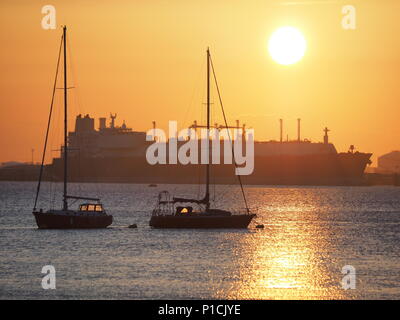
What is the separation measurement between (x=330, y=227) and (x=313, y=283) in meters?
34.8

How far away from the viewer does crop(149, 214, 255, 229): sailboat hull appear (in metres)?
52.8

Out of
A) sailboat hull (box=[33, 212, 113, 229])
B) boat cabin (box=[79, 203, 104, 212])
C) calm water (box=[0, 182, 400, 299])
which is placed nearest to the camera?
calm water (box=[0, 182, 400, 299])

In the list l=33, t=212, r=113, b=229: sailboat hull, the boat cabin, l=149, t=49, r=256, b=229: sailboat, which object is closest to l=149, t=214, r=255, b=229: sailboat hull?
l=149, t=49, r=256, b=229: sailboat

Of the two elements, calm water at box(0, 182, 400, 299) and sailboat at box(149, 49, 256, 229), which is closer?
calm water at box(0, 182, 400, 299)

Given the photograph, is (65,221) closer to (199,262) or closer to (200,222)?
(200,222)

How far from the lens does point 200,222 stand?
173 ft

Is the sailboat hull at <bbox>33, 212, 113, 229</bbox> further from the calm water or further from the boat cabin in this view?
the boat cabin

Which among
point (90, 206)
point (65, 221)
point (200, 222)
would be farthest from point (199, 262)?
point (90, 206)

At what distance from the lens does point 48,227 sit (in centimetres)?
5316
